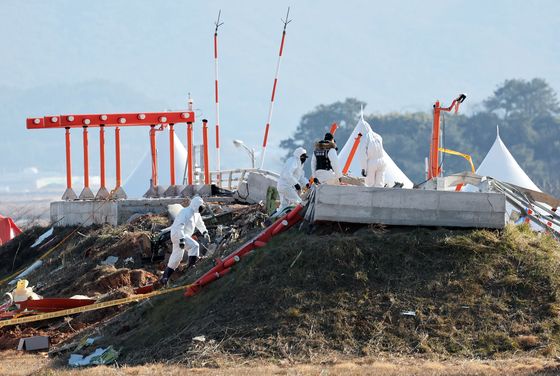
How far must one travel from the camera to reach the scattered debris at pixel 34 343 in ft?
66.8

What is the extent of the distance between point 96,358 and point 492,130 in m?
107

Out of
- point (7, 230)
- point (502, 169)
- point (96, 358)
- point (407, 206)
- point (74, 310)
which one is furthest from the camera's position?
point (7, 230)

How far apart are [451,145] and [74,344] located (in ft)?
336

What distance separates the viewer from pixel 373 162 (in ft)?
75.0

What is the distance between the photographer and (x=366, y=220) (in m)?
19.7

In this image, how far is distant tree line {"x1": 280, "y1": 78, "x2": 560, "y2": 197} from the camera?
120 metres

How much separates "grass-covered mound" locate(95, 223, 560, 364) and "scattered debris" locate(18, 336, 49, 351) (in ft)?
3.31

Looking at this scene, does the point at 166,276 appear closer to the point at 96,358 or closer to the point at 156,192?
the point at 96,358

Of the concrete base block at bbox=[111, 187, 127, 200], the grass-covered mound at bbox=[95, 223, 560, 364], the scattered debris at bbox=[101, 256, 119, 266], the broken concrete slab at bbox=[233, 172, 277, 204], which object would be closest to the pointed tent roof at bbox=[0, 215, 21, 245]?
the concrete base block at bbox=[111, 187, 127, 200]

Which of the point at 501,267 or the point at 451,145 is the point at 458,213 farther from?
the point at 451,145

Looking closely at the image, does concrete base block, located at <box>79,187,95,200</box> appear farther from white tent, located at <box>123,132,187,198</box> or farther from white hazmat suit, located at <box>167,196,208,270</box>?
white tent, located at <box>123,132,187,198</box>

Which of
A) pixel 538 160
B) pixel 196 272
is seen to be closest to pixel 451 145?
pixel 538 160

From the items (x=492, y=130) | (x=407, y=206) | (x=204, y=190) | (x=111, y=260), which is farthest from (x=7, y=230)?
(x=492, y=130)

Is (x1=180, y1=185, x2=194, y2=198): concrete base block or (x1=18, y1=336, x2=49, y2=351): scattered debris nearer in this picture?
(x1=18, y1=336, x2=49, y2=351): scattered debris
